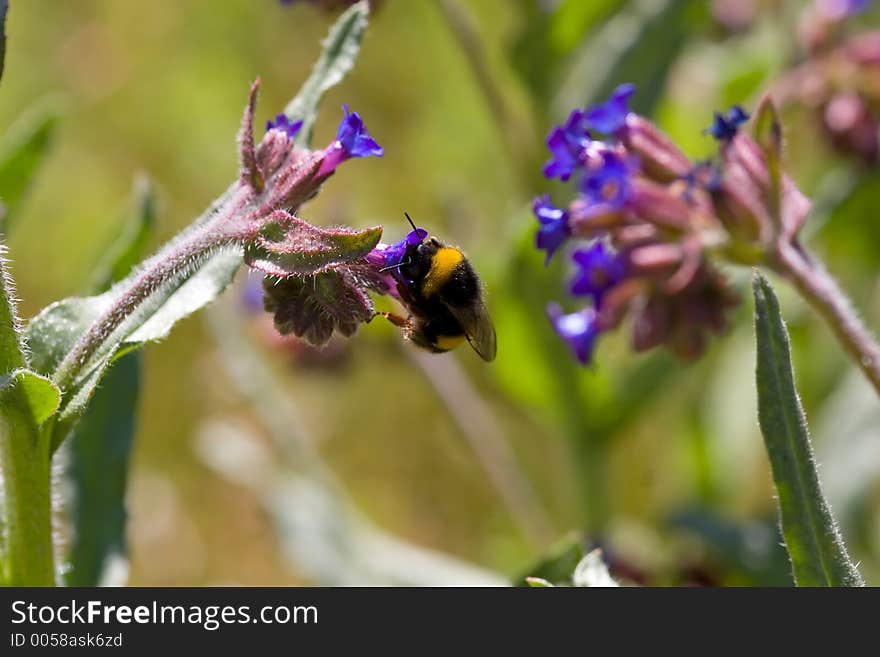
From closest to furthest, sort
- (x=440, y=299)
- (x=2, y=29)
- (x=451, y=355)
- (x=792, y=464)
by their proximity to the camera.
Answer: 1. (x=2, y=29)
2. (x=792, y=464)
3. (x=440, y=299)
4. (x=451, y=355)

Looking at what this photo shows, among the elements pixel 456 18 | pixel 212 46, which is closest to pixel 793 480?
pixel 456 18

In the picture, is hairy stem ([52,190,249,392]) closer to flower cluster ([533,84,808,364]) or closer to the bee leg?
the bee leg

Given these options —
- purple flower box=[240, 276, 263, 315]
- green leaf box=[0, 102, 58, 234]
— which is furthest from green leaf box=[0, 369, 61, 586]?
purple flower box=[240, 276, 263, 315]

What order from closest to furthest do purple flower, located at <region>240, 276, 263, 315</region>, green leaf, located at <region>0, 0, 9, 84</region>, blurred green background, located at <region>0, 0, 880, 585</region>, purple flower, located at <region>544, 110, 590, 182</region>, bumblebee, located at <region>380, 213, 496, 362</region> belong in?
1. green leaf, located at <region>0, 0, 9, 84</region>
2. bumblebee, located at <region>380, 213, 496, 362</region>
3. purple flower, located at <region>544, 110, 590, 182</region>
4. blurred green background, located at <region>0, 0, 880, 585</region>
5. purple flower, located at <region>240, 276, 263, 315</region>

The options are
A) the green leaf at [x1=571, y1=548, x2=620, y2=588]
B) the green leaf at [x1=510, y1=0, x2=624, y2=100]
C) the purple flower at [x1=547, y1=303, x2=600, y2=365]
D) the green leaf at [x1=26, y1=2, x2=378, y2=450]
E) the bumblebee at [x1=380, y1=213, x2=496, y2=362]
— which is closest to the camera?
the green leaf at [x1=26, y1=2, x2=378, y2=450]

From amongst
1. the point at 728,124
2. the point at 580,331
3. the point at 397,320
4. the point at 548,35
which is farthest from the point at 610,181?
the point at 548,35

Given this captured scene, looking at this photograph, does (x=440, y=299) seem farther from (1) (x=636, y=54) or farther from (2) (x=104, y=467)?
(1) (x=636, y=54)
